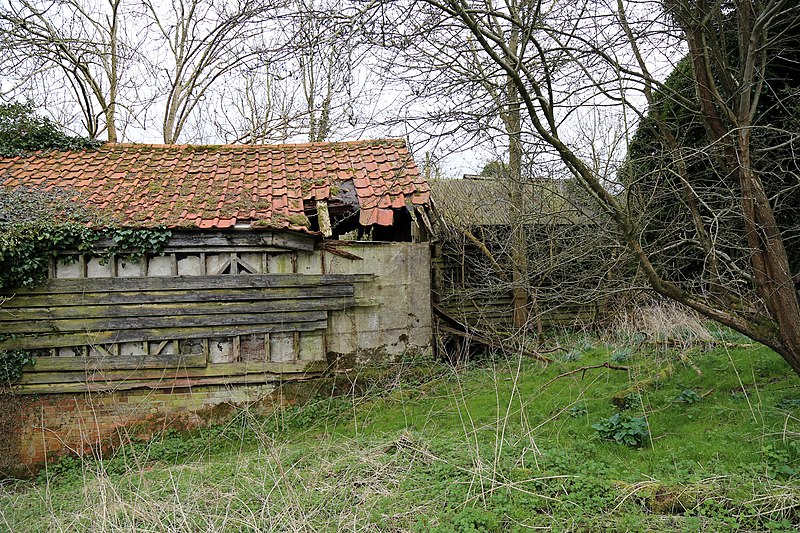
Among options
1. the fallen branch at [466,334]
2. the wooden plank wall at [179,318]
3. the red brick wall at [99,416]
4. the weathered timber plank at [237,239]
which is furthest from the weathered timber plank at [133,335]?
the fallen branch at [466,334]

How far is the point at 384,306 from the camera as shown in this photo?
823 centimetres

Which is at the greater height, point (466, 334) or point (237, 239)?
point (237, 239)

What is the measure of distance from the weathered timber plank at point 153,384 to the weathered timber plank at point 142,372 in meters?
0.05

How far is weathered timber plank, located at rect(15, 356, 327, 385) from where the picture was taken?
24.0 ft

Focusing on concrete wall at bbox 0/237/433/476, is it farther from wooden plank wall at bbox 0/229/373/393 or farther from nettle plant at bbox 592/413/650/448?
nettle plant at bbox 592/413/650/448

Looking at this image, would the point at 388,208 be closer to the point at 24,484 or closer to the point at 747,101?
the point at 747,101

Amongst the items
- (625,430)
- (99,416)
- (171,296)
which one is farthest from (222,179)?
(625,430)

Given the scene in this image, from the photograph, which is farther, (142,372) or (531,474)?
(142,372)

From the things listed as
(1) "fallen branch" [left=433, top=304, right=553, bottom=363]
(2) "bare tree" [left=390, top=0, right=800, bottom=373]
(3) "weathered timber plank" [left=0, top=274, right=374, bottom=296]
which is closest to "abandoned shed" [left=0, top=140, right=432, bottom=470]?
(3) "weathered timber plank" [left=0, top=274, right=374, bottom=296]

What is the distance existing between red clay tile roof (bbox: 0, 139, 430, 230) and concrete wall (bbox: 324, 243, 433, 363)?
65 cm

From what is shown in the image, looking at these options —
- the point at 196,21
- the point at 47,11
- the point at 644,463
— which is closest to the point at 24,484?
the point at 644,463

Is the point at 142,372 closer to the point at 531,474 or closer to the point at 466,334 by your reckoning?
the point at 466,334

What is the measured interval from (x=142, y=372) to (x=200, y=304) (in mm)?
1240

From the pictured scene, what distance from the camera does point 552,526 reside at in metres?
3.67
